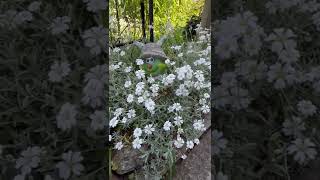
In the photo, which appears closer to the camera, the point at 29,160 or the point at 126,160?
the point at 29,160

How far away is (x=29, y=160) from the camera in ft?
4.47

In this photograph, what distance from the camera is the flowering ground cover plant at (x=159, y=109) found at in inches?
59.4

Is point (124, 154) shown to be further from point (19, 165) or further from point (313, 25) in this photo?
point (313, 25)

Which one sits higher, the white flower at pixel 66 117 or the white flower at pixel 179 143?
the white flower at pixel 66 117

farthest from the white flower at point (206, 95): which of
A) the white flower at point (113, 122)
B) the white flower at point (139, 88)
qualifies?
the white flower at point (113, 122)

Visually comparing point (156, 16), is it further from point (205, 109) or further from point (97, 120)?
point (97, 120)

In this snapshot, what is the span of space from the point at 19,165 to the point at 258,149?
0.80 meters

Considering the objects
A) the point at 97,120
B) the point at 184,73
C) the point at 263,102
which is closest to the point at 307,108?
the point at 263,102

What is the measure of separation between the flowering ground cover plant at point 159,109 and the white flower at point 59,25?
286mm

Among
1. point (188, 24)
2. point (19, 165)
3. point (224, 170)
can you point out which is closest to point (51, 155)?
point (19, 165)

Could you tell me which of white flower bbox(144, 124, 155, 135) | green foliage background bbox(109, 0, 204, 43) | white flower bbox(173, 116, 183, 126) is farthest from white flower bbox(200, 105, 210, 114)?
green foliage background bbox(109, 0, 204, 43)

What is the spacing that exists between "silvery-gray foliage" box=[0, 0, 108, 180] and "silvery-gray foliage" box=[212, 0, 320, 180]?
0.43 metres

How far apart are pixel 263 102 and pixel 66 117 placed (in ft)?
2.35

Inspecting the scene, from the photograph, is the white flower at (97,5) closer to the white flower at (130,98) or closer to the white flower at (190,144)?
the white flower at (130,98)
